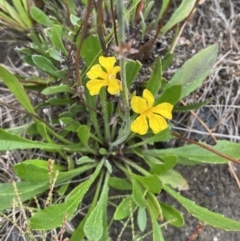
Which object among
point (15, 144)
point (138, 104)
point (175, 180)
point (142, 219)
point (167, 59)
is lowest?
point (142, 219)

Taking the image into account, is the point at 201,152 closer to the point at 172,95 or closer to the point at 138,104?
the point at 172,95

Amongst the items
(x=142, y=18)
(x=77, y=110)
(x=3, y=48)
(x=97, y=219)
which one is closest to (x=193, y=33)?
(x=142, y=18)

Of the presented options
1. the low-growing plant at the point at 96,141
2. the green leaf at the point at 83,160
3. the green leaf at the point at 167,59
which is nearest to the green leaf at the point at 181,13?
the low-growing plant at the point at 96,141

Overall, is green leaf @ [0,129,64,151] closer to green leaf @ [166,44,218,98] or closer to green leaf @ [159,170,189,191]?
green leaf @ [159,170,189,191]

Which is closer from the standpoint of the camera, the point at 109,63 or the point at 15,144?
the point at 109,63

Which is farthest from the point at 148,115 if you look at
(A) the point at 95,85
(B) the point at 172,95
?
(B) the point at 172,95

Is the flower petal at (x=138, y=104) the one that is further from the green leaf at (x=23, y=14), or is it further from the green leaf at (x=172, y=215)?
Result: the green leaf at (x=23, y=14)
